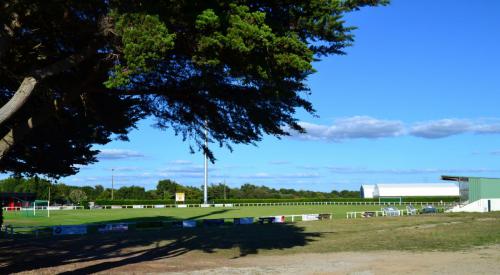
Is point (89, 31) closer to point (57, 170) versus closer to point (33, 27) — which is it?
point (33, 27)

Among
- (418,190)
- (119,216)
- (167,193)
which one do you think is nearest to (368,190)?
(418,190)

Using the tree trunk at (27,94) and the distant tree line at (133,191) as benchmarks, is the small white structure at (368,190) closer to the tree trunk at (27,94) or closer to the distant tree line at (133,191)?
the distant tree line at (133,191)

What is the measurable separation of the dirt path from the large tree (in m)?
4.06

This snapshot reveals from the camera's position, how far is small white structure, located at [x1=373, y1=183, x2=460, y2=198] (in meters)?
120

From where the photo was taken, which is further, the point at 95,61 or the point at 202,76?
the point at 95,61

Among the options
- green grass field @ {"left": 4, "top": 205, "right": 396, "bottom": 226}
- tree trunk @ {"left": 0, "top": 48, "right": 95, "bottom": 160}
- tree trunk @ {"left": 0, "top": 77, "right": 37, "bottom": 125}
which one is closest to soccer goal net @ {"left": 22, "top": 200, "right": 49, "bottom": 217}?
green grass field @ {"left": 4, "top": 205, "right": 396, "bottom": 226}

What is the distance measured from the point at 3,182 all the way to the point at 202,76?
144668 mm

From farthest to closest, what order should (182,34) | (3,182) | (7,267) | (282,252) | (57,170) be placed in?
(3,182), (57,170), (282,252), (7,267), (182,34)

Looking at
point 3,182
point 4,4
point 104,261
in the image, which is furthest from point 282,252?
point 3,182

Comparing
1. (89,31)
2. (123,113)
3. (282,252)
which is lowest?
(282,252)

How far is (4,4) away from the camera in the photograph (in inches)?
412

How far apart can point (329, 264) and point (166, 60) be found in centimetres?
880

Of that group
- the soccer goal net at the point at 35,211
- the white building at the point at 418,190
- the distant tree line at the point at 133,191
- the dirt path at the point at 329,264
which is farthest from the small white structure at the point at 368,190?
the dirt path at the point at 329,264

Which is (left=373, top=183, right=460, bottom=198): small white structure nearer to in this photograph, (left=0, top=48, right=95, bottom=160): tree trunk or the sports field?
the sports field
